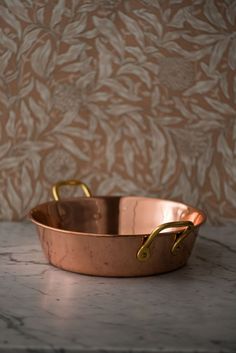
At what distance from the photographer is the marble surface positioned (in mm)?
705

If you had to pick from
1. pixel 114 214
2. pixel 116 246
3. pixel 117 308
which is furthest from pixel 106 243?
pixel 114 214

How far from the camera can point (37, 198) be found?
1317 millimetres

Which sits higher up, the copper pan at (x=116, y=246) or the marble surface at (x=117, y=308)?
the copper pan at (x=116, y=246)

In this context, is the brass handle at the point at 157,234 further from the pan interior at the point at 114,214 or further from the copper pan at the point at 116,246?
the pan interior at the point at 114,214

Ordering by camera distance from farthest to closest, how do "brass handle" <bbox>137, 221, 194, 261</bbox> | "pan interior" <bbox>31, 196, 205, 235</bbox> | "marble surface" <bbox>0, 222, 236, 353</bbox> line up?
"pan interior" <bbox>31, 196, 205, 235</bbox>
"brass handle" <bbox>137, 221, 194, 261</bbox>
"marble surface" <bbox>0, 222, 236, 353</bbox>

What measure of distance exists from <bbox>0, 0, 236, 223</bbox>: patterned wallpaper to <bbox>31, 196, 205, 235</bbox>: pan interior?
12 cm

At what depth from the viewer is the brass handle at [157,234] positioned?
0.88 m

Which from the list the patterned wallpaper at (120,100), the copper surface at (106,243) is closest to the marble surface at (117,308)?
the copper surface at (106,243)

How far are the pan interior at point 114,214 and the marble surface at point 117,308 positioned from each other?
10 centimetres

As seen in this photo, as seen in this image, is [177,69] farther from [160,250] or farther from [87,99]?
[160,250]

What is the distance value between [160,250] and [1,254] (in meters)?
0.33

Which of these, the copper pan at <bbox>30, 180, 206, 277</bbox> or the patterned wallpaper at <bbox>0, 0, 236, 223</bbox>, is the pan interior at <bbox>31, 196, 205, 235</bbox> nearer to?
the copper pan at <bbox>30, 180, 206, 277</bbox>

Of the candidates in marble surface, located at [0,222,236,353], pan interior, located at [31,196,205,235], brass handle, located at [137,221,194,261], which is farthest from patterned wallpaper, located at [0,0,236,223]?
brass handle, located at [137,221,194,261]

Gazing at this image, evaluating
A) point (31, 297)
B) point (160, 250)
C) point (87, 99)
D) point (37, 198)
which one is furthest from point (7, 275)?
point (87, 99)
